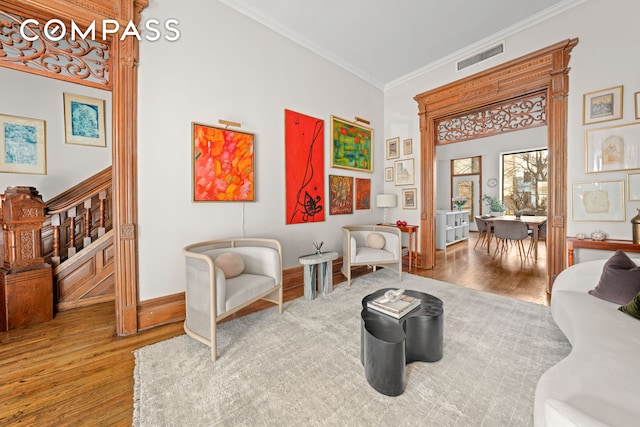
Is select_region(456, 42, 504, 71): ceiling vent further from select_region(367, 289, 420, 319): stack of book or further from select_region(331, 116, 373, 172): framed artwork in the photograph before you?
select_region(367, 289, 420, 319): stack of book

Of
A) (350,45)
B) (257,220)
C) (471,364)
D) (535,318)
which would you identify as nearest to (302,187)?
(257,220)

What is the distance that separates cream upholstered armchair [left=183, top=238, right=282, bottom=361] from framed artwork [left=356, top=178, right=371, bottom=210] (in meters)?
2.41

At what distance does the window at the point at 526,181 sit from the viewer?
8383 millimetres

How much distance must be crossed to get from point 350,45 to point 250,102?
205cm

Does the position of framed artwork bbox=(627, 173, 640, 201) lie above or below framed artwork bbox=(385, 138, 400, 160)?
below

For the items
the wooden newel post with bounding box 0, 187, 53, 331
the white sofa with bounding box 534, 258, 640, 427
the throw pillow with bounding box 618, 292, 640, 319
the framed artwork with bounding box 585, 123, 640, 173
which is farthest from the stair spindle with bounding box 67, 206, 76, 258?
the framed artwork with bounding box 585, 123, 640, 173

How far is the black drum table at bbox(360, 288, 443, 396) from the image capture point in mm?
1549

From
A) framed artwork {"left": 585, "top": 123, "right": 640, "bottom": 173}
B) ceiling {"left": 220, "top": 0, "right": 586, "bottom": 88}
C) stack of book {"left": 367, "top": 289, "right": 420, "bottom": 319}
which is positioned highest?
ceiling {"left": 220, "top": 0, "right": 586, "bottom": 88}

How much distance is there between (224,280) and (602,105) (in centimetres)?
479

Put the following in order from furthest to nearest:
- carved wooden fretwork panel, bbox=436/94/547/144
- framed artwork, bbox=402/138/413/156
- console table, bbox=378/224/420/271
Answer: framed artwork, bbox=402/138/413/156 → console table, bbox=378/224/420/271 → carved wooden fretwork panel, bbox=436/94/547/144

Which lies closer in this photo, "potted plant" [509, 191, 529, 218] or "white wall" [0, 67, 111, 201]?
"white wall" [0, 67, 111, 201]

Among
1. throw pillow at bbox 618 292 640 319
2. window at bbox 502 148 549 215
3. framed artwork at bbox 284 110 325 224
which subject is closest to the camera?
throw pillow at bbox 618 292 640 319

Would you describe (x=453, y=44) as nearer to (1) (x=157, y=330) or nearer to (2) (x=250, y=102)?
(2) (x=250, y=102)

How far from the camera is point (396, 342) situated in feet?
4.96
